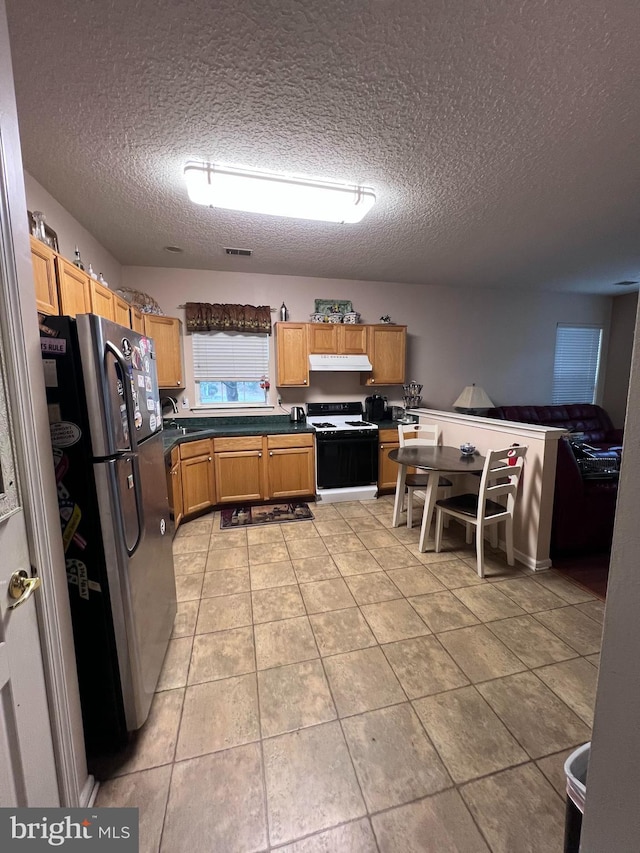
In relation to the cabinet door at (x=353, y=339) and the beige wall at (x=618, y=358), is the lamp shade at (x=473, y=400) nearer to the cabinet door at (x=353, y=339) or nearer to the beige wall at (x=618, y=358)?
the cabinet door at (x=353, y=339)

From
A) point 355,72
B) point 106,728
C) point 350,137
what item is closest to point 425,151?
point 350,137

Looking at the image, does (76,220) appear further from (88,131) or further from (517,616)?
(517,616)

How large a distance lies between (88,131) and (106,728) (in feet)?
9.07

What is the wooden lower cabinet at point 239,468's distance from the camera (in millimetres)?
3629

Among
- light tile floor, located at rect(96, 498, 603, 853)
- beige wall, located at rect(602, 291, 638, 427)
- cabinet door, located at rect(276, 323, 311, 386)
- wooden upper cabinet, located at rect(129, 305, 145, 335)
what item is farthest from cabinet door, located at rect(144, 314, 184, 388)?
beige wall, located at rect(602, 291, 638, 427)

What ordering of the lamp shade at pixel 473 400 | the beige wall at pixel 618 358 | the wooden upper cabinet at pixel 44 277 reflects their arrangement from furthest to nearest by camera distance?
1. the beige wall at pixel 618 358
2. the lamp shade at pixel 473 400
3. the wooden upper cabinet at pixel 44 277

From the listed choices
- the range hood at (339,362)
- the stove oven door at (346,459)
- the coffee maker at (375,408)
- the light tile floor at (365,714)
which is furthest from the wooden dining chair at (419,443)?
the range hood at (339,362)

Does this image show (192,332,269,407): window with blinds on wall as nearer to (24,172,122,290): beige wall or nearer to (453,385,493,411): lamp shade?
(24,172,122,290): beige wall

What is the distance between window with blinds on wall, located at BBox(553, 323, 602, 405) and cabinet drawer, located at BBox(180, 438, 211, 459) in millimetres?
5525

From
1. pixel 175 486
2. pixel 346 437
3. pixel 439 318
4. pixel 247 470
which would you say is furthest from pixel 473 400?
pixel 175 486

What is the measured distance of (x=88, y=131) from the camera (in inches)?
67.4

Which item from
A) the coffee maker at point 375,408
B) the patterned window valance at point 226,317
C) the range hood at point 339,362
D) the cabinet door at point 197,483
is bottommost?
the cabinet door at point 197,483

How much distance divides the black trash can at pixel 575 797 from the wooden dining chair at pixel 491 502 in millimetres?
1589

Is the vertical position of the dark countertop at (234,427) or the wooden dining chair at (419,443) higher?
the dark countertop at (234,427)
